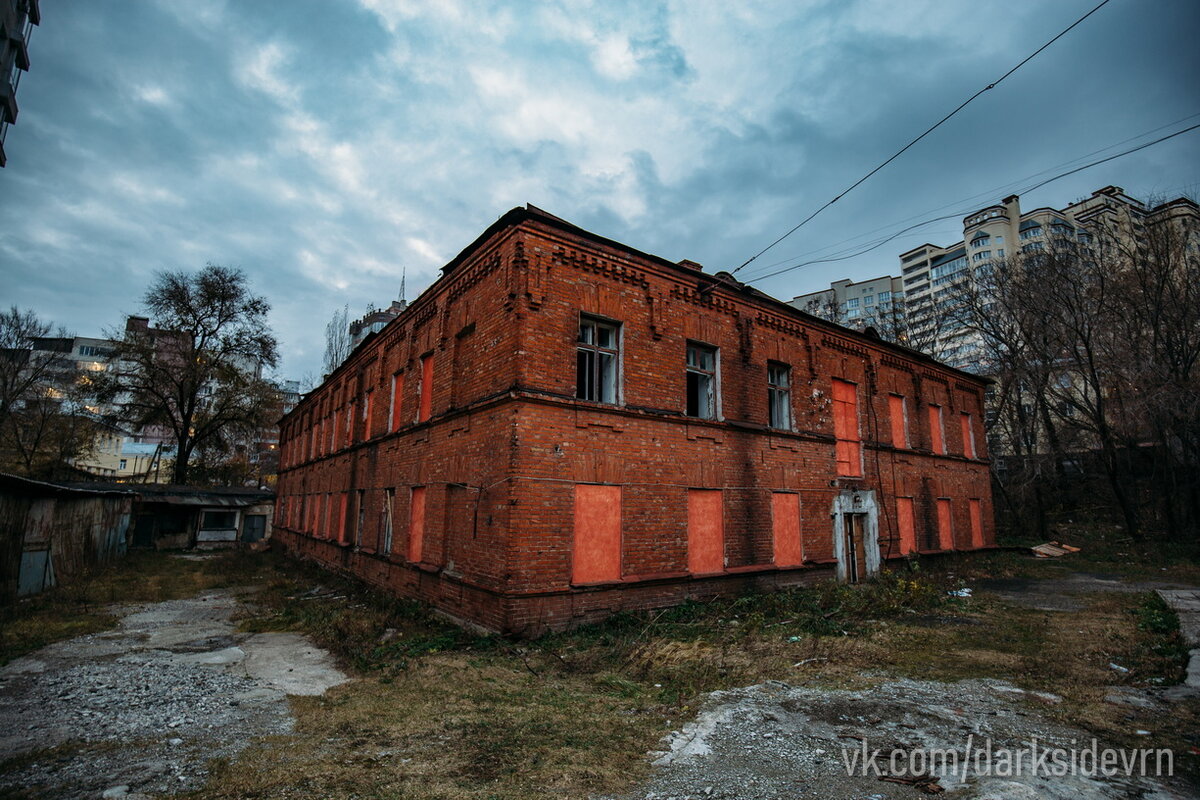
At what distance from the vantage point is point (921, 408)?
1731 centimetres

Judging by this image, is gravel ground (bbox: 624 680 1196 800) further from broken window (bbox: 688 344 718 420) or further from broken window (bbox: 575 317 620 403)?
broken window (bbox: 688 344 718 420)

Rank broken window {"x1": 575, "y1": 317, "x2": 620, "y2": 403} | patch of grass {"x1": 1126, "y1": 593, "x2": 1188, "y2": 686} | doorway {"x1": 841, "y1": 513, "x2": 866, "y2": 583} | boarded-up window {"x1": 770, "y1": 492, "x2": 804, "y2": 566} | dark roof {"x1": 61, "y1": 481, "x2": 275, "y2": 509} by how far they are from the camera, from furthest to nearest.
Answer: dark roof {"x1": 61, "y1": 481, "x2": 275, "y2": 509} → doorway {"x1": 841, "y1": 513, "x2": 866, "y2": 583} → boarded-up window {"x1": 770, "y1": 492, "x2": 804, "y2": 566} → broken window {"x1": 575, "y1": 317, "x2": 620, "y2": 403} → patch of grass {"x1": 1126, "y1": 593, "x2": 1188, "y2": 686}

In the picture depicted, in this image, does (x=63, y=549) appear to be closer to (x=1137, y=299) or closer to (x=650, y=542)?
(x=650, y=542)

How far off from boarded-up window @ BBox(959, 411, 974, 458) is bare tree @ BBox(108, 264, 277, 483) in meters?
35.9

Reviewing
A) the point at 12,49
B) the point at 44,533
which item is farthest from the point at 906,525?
the point at 12,49

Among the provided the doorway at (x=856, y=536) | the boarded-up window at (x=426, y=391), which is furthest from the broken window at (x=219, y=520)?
the doorway at (x=856, y=536)

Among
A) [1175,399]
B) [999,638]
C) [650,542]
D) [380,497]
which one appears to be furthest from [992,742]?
[1175,399]

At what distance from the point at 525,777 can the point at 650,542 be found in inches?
229

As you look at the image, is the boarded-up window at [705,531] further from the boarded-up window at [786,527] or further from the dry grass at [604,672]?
A: the boarded-up window at [786,527]

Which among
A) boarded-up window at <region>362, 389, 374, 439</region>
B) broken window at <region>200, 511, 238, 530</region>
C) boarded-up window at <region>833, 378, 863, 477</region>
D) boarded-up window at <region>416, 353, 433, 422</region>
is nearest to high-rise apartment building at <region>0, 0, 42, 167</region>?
broken window at <region>200, 511, 238, 530</region>

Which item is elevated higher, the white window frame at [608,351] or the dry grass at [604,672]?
the white window frame at [608,351]

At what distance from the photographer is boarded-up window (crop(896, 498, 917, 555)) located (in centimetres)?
1541

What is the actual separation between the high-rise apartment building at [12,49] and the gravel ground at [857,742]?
123 ft

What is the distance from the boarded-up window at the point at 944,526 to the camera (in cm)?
1712
